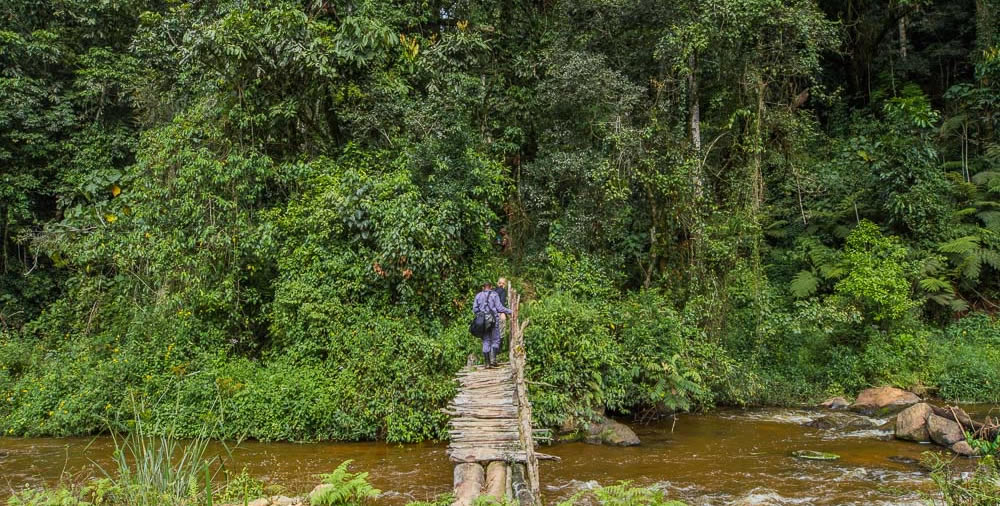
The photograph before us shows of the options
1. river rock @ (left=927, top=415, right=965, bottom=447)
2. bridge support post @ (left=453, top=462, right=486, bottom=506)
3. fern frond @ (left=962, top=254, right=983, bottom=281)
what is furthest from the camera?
fern frond @ (left=962, top=254, right=983, bottom=281)

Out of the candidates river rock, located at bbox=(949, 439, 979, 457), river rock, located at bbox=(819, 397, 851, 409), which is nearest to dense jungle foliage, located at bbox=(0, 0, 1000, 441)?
river rock, located at bbox=(819, 397, 851, 409)

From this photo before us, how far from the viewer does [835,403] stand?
11273 millimetres

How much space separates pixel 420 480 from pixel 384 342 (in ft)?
9.78

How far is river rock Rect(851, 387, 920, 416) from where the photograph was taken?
1047 centimetres

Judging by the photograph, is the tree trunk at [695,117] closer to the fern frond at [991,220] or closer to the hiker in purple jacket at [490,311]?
the hiker in purple jacket at [490,311]

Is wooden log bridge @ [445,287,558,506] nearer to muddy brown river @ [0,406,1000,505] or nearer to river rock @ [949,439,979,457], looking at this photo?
muddy brown river @ [0,406,1000,505]

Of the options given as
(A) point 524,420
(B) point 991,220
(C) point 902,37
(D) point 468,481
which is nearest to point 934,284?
(B) point 991,220

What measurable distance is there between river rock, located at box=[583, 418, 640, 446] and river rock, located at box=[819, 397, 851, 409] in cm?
429

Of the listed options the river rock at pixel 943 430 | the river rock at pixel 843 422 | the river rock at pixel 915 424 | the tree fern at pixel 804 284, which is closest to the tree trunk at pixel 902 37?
the tree fern at pixel 804 284

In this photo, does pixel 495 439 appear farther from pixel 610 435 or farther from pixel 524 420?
pixel 610 435

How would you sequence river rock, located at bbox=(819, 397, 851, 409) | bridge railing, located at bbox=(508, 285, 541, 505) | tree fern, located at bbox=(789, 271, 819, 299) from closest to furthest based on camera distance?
bridge railing, located at bbox=(508, 285, 541, 505)
river rock, located at bbox=(819, 397, 851, 409)
tree fern, located at bbox=(789, 271, 819, 299)

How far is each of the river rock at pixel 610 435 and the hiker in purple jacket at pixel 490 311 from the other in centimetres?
182

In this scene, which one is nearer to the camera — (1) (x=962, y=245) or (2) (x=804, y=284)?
(1) (x=962, y=245)

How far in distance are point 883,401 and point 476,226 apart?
7.88 meters
